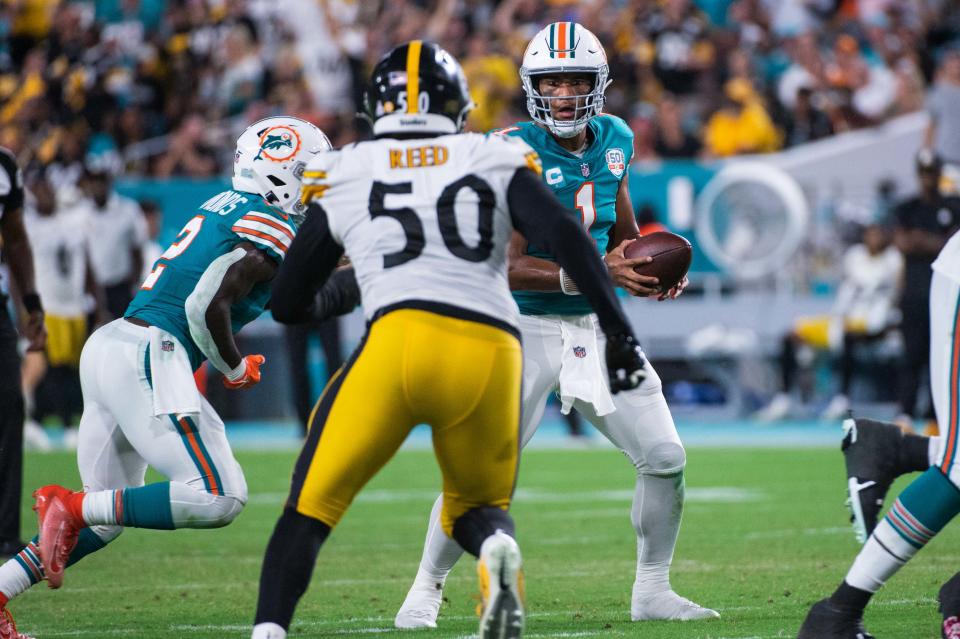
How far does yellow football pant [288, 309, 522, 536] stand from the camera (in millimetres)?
3637

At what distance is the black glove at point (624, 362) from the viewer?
3574 millimetres

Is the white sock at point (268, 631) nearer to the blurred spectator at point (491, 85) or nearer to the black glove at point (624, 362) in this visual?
the black glove at point (624, 362)

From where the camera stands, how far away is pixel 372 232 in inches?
146

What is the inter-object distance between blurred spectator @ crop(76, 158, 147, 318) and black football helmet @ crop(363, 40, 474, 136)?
365 inches

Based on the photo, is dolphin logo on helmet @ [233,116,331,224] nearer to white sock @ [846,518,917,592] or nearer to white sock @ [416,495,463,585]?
white sock @ [416,495,463,585]

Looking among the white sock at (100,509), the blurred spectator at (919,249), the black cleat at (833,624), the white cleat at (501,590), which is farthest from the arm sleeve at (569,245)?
the blurred spectator at (919,249)

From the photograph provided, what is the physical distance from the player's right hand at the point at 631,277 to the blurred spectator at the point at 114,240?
8.37 metres

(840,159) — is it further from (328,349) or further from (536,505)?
(536,505)

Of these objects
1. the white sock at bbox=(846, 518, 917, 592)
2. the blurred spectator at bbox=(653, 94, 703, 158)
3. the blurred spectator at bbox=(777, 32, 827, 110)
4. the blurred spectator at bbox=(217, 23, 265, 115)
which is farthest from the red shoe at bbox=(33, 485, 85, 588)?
the blurred spectator at bbox=(217, 23, 265, 115)

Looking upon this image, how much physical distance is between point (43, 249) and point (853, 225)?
25.0 feet

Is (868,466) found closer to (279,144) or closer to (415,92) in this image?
(415,92)

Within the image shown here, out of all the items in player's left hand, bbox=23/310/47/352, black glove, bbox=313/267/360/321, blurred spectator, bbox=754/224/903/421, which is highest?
black glove, bbox=313/267/360/321

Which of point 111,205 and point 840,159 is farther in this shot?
point 840,159

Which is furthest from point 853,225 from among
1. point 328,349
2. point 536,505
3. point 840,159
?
point 536,505
